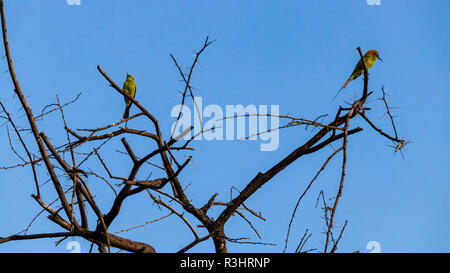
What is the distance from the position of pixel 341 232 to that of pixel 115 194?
1225mm

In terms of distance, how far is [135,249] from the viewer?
2717 mm

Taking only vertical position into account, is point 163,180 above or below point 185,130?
below

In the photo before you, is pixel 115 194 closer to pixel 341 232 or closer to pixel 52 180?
pixel 52 180

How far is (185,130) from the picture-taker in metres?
2.43
